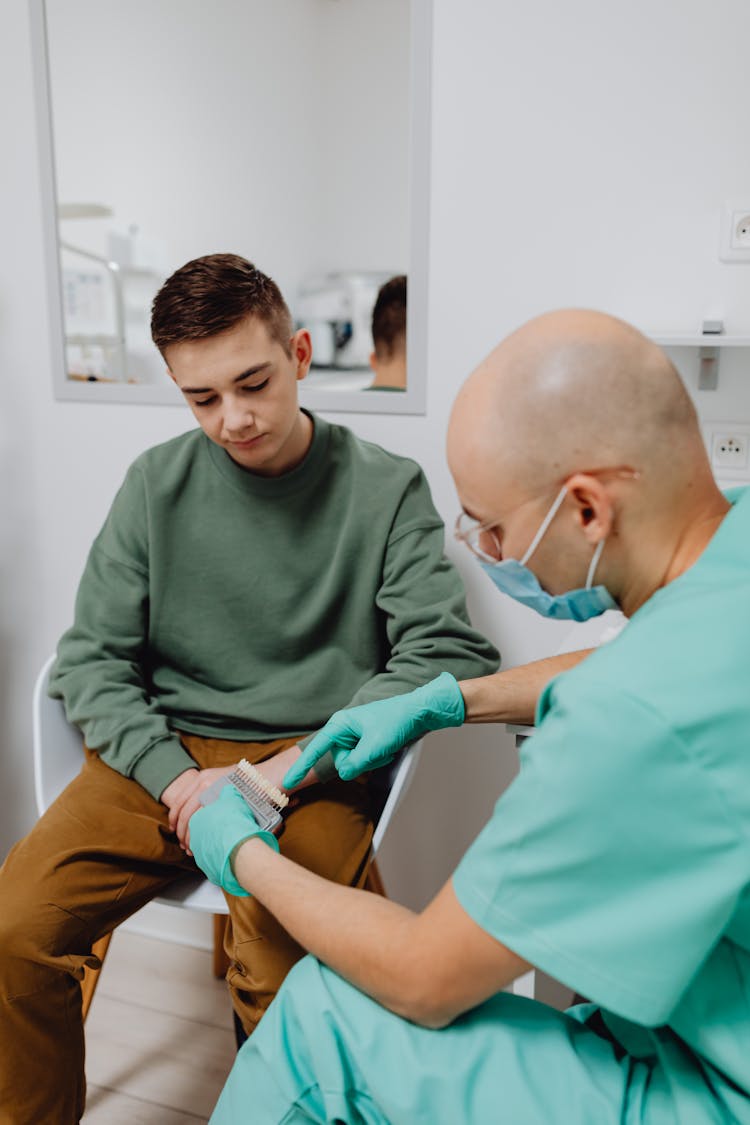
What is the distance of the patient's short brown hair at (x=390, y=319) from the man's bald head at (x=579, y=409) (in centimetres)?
84

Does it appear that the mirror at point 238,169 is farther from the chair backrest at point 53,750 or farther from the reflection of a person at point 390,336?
the chair backrest at point 53,750

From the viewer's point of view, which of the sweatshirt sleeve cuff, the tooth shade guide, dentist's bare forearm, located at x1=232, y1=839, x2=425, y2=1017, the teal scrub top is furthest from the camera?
the sweatshirt sleeve cuff

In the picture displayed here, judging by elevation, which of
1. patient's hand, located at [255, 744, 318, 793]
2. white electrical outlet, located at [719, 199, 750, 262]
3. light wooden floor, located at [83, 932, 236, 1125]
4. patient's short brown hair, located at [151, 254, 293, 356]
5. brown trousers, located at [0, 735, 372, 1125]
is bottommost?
light wooden floor, located at [83, 932, 236, 1125]

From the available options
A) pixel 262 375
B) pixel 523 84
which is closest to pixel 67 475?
pixel 262 375

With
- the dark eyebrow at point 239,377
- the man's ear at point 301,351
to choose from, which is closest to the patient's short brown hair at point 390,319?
the man's ear at point 301,351

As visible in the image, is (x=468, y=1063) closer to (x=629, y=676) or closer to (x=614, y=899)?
(x=614, y=899)

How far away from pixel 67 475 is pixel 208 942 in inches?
37.6

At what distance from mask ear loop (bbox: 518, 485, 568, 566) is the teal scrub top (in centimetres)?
13

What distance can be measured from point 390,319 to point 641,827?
1.16m

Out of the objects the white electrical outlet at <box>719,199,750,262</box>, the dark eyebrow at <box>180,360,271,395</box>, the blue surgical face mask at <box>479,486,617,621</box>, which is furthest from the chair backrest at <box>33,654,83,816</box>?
the white electrical outlet at <box>719,199,750,262</box>

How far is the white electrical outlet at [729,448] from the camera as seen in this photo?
1528 mm

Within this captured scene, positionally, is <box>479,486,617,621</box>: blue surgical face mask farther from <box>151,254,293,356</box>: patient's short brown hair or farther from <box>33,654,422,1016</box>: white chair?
<box>151,254,293,356</box>: patient's short brown hair

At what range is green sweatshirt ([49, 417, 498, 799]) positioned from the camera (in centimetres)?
145

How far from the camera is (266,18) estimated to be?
1.69 m
